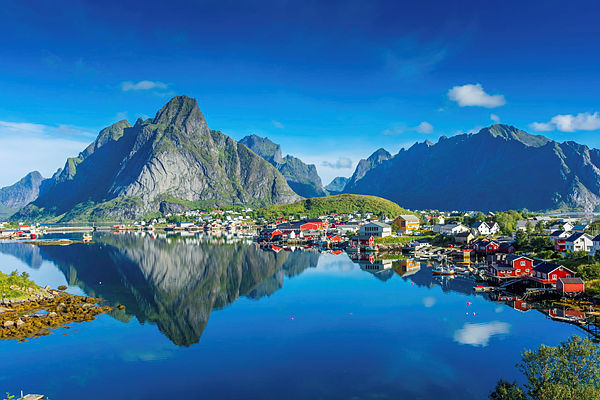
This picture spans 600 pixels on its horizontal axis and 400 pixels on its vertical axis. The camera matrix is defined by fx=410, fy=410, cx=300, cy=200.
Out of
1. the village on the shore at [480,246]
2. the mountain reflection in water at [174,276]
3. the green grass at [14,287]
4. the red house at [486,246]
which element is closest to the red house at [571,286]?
the village on the shore at [480,246]

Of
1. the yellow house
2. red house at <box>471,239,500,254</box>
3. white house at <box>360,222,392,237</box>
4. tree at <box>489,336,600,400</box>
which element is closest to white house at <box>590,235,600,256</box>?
red house at <box>471,239,500,254</box>

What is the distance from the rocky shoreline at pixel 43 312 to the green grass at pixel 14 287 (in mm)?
954

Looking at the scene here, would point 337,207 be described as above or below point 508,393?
above

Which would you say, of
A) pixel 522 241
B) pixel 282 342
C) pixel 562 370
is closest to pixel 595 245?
pixel 522 241

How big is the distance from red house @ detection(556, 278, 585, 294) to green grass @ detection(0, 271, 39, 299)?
172 ft

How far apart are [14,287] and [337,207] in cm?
13350

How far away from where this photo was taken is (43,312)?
3700cm

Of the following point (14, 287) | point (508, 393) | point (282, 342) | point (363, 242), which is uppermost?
point (363, 242)

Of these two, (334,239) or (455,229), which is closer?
(455,229)

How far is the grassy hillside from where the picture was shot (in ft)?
538

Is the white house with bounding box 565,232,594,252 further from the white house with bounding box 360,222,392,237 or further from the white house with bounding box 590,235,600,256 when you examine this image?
the white house with bounding box 360,222,392,237

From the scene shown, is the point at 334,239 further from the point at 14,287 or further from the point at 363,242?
the point at 14,287

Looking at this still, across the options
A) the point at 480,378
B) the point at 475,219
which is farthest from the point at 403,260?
the point at 480,378

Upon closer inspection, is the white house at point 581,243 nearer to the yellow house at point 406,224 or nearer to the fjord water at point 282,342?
the fjord water at point 282,342
